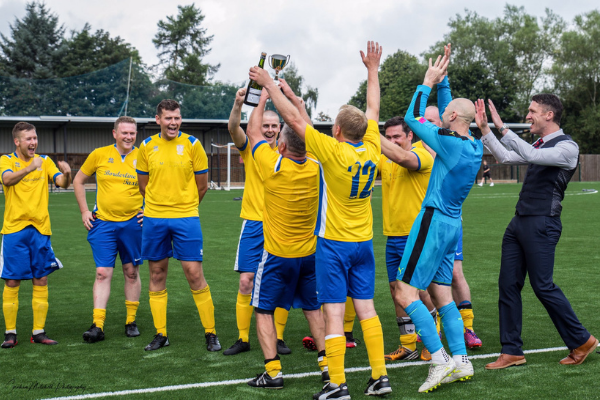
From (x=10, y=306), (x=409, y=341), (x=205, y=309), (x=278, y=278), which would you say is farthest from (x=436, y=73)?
(x=10, y=306)

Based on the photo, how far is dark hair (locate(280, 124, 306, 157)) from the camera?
4.47 meters

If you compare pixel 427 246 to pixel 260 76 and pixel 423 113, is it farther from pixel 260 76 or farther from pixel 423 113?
pixel 260 76

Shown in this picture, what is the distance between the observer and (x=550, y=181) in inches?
195

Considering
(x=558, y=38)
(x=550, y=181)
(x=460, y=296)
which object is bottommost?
(x=460, y=296)

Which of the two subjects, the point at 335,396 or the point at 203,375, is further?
the point at 203,375

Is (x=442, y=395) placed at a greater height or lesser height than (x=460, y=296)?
lesser

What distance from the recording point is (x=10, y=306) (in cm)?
600

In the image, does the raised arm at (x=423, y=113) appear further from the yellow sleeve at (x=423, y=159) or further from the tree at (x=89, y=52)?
the tree at (x=89, y=52)

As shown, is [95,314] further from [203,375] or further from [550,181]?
[550,181]

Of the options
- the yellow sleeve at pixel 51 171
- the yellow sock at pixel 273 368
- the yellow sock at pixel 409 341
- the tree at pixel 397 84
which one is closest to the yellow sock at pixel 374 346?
the yellow sock at pixel 273 368

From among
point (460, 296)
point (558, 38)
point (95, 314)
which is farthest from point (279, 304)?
point (558, 38)

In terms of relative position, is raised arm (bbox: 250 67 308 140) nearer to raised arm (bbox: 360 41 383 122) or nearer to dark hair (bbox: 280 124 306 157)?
dark hair (bbox: 280 124 306 157)

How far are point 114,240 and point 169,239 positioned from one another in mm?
923

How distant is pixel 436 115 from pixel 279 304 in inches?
97.1
